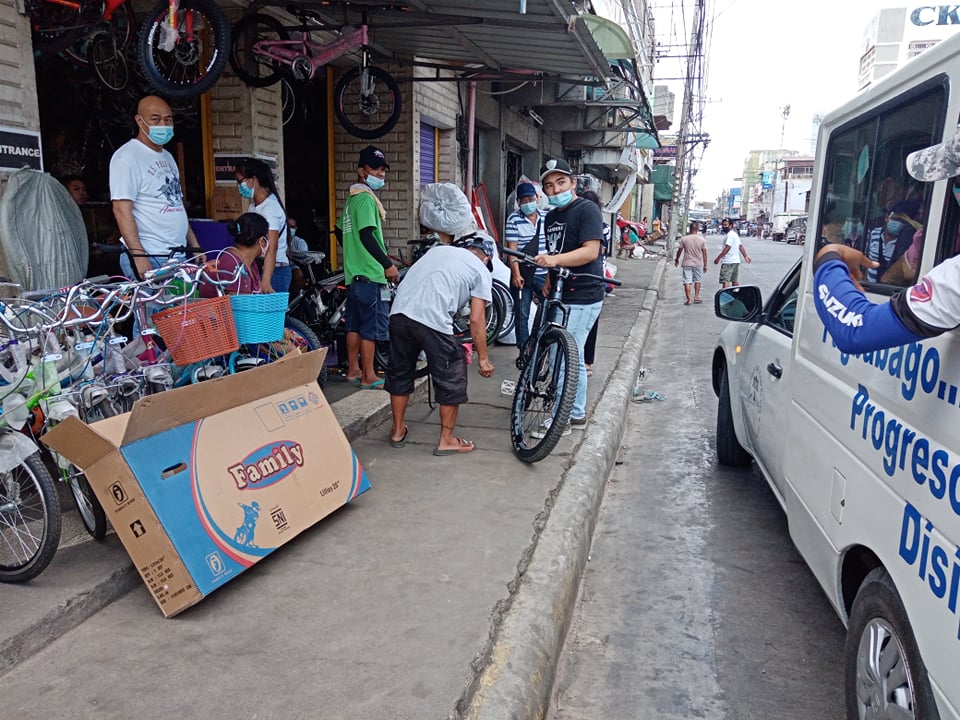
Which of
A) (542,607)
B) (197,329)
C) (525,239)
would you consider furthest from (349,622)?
(525,239)

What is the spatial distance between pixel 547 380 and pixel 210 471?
247cm

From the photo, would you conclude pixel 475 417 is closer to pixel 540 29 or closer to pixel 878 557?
pixel 540 29

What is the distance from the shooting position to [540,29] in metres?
6.63

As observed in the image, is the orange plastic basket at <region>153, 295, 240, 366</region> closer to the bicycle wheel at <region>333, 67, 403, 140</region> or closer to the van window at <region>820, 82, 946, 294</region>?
the van window at <region>820, 82, 946, 294</region>

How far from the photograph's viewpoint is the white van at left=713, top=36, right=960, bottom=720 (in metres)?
1.84

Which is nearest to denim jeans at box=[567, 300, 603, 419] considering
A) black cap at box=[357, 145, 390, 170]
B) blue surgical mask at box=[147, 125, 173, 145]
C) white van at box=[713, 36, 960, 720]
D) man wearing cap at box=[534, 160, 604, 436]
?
man wearing cap at box=[534, 160, 604, 436]

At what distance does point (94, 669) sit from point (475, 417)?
3.59 meters

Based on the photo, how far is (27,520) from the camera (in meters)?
3.02

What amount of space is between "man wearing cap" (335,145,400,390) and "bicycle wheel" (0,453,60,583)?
3.20 metres

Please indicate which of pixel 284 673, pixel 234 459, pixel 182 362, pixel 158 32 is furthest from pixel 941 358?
pixel 158 32

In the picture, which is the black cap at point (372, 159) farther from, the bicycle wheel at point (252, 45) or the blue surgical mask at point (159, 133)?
the blue surgical mask at point (159, 133)

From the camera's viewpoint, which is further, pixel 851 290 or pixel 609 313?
pixel 609 313

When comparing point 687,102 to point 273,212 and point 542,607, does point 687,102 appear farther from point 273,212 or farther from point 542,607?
point 542,607

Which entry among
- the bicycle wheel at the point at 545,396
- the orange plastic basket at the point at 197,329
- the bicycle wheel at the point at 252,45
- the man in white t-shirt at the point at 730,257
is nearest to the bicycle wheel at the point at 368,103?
the bicycle wheel at the point at 252,45
